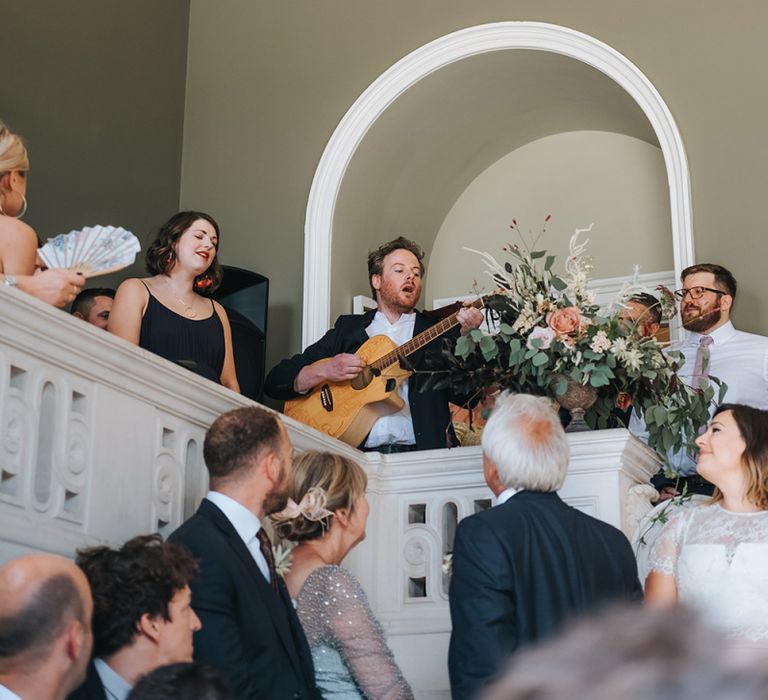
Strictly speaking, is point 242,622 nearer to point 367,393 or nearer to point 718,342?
point 367,393

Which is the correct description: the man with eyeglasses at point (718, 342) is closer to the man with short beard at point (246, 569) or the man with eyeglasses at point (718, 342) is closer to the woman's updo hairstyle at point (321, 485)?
the woman's updo hairstyle at point (321, 485)

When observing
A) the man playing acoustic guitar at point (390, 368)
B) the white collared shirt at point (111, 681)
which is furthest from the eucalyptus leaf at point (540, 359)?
the white collared shirt at point (111, 681)

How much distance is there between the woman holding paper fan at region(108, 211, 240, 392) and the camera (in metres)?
4.09

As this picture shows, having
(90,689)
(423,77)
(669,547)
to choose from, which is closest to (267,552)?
(90,689)

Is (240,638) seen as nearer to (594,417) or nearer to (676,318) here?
(594,417)

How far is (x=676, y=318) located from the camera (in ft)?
19.2

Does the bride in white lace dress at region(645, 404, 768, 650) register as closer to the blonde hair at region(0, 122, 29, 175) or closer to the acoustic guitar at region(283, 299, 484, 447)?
the acoustic guitar at region(283, 299, 484, 447)

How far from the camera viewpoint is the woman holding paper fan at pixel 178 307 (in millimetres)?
4090

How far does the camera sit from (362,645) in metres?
2.85

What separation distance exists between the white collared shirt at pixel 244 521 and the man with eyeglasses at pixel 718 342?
105 inches

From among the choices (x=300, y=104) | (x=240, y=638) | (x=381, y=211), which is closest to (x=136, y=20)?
(x=300, y=104)

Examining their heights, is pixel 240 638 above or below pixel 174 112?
below

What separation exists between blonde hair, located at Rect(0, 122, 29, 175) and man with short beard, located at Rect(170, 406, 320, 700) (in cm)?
107

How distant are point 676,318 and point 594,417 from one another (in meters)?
1.78
